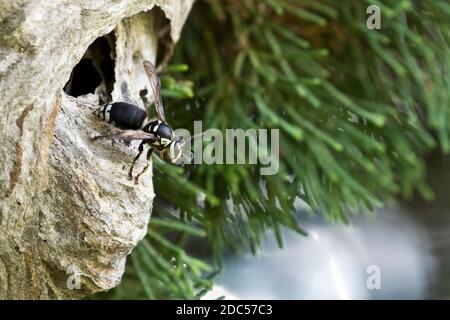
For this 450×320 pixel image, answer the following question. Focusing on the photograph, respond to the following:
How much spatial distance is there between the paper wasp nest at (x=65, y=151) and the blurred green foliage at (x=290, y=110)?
0.19 m

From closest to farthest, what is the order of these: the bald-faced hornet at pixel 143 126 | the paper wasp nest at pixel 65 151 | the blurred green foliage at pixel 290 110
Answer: the paper wasp nest at pixel 65 151
the bald-faced hornet at pixel 143 126
the blurred green foliage at pixel 290 110

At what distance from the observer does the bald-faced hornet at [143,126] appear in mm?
716

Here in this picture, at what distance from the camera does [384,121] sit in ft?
3.36

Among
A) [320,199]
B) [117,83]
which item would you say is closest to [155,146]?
[117,83]

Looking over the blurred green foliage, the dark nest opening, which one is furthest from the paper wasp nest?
the blurred green foliage

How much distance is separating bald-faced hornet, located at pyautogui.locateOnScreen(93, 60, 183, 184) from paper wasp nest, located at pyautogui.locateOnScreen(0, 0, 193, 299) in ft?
0.05

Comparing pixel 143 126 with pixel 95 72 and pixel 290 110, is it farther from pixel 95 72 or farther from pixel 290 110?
pixel 290 110

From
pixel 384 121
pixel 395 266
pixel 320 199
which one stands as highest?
pixel 384 121

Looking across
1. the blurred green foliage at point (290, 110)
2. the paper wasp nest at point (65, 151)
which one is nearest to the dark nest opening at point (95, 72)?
the paper wasp nest at point (65, 151)

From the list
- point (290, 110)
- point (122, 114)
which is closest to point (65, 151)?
point (122, 114)

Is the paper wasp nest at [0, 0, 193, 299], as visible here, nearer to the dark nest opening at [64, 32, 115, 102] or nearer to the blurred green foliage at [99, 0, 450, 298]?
the dark nest opening at [64, 32, 115, 102]

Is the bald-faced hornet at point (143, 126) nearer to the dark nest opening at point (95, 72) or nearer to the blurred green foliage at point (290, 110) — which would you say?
the dark nest opening at point (95, 72)
